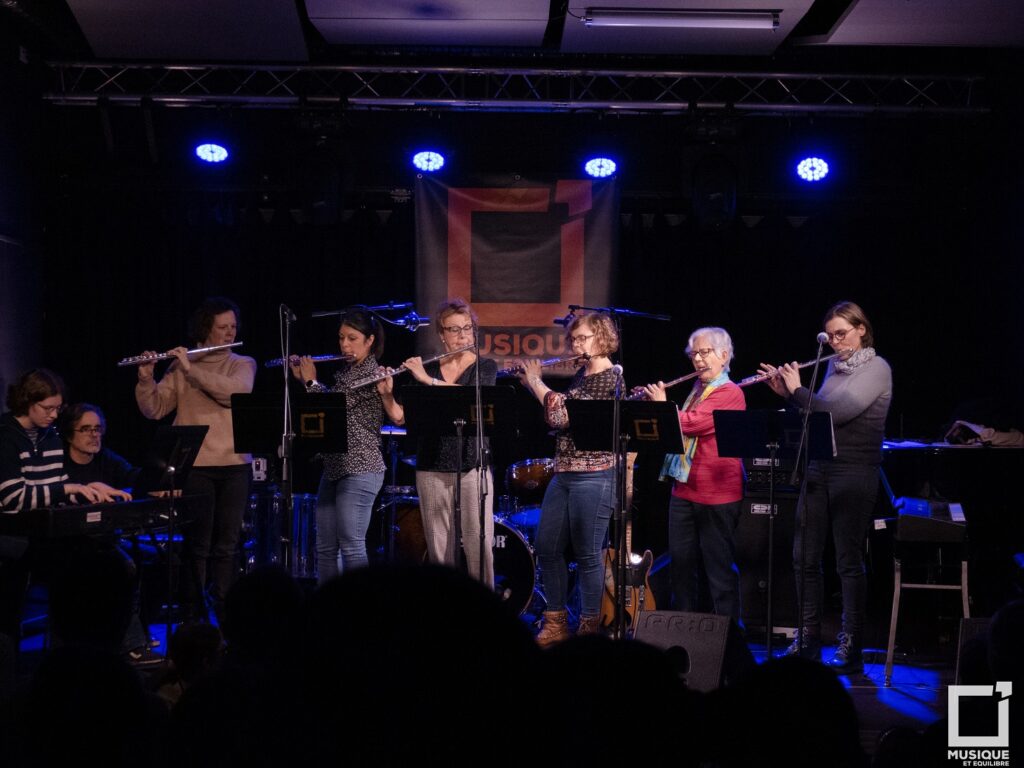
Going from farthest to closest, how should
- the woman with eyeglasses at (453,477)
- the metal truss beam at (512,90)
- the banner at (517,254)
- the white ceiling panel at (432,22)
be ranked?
the banner at (517,254)
the metal truss beam at (512,90)
the white ceiling panel at (432,22)
the woman with eyeglasses at (453,477)

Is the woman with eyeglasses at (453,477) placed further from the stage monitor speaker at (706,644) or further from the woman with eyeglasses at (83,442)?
the woman with eyeglasses at (83,442)

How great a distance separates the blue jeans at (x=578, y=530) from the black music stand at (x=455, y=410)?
58cm

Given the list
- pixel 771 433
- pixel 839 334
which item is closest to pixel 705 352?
pixel 839 334

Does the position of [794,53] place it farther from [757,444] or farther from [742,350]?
[757,444]

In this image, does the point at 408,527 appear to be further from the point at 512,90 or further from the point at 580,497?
the point at 512,90

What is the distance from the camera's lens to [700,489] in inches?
224

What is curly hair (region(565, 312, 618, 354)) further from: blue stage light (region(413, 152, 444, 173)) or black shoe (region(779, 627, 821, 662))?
blue stage light (region(413, 152, 444, 173))

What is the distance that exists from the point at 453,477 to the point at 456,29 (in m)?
3.50

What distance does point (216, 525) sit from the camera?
19.3 ft

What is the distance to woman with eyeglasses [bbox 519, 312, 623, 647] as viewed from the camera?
5.64 m

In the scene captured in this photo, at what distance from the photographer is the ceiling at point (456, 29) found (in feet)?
22.3

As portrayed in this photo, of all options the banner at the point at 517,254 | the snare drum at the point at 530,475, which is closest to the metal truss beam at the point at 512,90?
the banner at the point at 517,254

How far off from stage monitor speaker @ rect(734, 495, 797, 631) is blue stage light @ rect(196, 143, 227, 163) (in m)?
4.83

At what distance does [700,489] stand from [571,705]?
4.59 m
